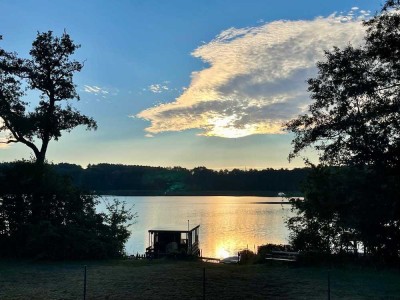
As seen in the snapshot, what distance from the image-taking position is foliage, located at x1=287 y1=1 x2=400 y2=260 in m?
18.7

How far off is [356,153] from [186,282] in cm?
1049

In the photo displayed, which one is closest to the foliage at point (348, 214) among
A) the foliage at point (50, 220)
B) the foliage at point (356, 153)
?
the foliage at point (356, 153)

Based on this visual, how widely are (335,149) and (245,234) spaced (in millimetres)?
51624

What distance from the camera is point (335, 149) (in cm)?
2203

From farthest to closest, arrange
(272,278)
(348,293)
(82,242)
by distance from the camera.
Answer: (82,242)
(272,278)
(348,293)

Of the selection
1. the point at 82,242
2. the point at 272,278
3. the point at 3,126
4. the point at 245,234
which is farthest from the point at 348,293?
the point at 245,234

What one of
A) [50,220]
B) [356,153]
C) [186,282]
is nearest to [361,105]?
[356,153]

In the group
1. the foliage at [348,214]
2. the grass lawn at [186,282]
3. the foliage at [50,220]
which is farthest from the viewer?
the foliage at [50,220]

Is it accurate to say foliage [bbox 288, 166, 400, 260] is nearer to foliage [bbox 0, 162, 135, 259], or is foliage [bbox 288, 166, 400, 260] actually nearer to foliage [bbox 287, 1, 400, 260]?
foliage [bbox 287, 1, 400, 260]

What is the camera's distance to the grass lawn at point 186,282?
594 inches

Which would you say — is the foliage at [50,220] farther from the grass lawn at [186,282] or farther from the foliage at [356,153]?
the foliage at [356,153]

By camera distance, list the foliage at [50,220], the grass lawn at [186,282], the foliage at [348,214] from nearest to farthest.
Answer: the grass lawn at [186,282], the foliage at [348,214], the foliage at [50,220]

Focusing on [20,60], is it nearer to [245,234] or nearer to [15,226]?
[15,226]

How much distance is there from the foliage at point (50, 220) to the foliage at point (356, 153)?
12713mm
